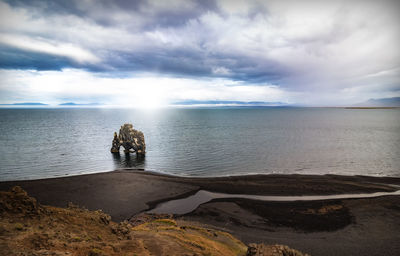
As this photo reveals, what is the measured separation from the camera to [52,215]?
12.4 m

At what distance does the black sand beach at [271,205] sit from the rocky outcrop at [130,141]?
18877 mm

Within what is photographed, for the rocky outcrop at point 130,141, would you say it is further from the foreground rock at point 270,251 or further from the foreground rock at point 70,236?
the foreground rock at point 270,251

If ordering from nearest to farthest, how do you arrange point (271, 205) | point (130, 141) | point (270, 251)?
point (270, 251) → point (271, 205) → point (130, 141)

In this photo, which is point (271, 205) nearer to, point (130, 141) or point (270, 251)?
point (270, 251)

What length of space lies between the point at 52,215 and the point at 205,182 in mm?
24917

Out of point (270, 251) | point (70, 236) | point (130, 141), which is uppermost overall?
point (70, 236)

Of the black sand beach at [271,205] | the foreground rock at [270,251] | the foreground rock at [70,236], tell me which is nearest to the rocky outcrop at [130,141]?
the black sand beach at [271,205]

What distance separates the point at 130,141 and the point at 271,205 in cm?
4310

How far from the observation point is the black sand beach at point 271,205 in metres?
19.2

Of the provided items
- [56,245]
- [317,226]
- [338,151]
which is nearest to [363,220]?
[317,226]

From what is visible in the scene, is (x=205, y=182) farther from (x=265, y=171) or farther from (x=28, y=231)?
(x=28, y=231)

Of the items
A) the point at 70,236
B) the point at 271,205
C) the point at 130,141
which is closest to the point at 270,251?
the point at 70,236

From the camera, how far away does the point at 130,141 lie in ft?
189

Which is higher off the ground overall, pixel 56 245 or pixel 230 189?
pixel 56 245
